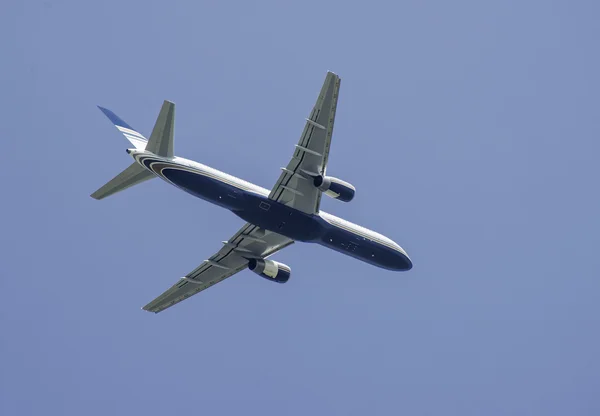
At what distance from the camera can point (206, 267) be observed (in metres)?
62.4

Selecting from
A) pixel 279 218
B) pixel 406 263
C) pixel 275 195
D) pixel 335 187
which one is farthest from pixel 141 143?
pixel 406 263

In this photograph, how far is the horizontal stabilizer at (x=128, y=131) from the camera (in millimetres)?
54188

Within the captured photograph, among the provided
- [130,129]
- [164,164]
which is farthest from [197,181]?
[130,129]

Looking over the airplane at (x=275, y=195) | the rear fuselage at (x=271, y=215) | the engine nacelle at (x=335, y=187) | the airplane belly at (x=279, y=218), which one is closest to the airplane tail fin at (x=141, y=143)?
the airplane at (x=275, y=195)

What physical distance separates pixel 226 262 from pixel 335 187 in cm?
1159

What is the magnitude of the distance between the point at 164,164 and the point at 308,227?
9.36 metres

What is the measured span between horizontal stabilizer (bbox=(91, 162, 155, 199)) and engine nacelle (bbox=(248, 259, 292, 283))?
1056 centimetres

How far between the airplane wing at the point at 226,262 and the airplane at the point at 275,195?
0.21 ft

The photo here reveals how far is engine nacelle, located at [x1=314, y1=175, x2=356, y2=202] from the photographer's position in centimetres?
5334

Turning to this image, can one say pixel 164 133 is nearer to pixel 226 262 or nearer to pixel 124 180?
pixel 124 180

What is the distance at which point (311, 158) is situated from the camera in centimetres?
5247

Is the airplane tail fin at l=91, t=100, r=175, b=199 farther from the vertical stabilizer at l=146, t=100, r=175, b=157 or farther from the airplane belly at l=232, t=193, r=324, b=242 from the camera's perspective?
the airplane belly at l=232, t=193, r=324, b=242

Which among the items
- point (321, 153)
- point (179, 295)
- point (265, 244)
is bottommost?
point (179, 295)

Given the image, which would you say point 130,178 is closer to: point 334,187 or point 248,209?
point 248,209
